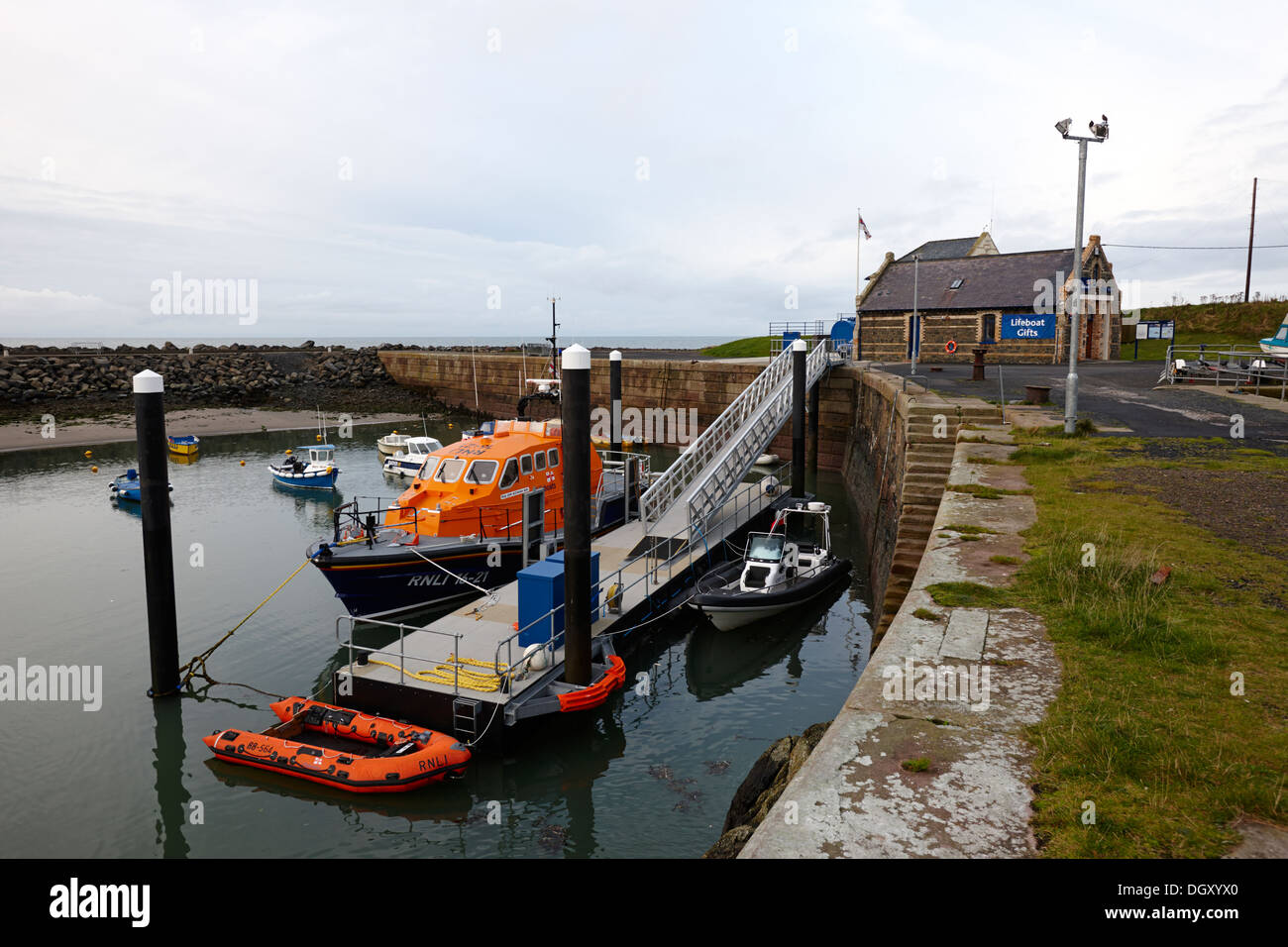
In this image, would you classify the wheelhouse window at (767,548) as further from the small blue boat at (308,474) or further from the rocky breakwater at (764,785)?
the small blue boat at (308,474)

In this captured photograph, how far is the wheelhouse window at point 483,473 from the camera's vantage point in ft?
59.0

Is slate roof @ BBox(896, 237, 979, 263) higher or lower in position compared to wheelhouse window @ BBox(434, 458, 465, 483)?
higher

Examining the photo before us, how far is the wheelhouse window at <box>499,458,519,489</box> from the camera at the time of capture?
18.1 metres

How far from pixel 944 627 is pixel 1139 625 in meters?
1.70

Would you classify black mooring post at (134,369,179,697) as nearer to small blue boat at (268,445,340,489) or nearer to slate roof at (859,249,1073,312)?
small blue boat at (268,445,340,489)

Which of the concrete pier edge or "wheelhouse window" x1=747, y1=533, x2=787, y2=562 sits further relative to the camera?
"wheelhouse window" x1=747, y1=533, x2=787, y2=562

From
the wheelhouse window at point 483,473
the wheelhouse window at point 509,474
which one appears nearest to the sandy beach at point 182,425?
the wheelhouse window at point 483,473

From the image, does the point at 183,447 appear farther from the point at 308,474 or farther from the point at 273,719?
the point at 273,719

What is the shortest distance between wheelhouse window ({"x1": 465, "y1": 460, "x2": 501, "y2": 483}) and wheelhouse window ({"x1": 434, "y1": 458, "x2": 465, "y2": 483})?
25cm

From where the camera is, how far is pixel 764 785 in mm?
9195

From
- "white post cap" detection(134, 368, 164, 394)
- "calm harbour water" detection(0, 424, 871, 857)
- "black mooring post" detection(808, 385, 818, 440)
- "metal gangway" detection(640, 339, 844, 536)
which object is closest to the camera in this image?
"calm harbour water" detection(0, 424, 871, 857)

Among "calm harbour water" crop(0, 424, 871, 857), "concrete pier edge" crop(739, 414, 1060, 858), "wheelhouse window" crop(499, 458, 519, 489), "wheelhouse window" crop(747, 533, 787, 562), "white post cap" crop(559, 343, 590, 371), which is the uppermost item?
"white post cap" crop(559, 343, 590, 371)

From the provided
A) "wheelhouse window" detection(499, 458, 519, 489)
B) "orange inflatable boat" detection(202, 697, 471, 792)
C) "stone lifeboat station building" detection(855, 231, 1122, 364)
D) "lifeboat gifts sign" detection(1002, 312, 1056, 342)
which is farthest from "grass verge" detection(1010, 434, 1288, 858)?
"lifeboat gifts sign" detection(1002, 312, 1056, 342)
